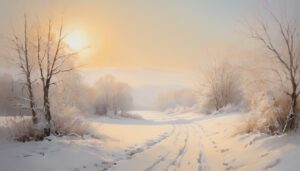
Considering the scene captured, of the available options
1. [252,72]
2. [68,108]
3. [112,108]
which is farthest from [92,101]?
[252,72]

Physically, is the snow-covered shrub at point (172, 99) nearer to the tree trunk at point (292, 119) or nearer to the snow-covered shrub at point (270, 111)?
the snow-covered shrub at point (270, 111)

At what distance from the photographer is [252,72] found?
1680 centimetres

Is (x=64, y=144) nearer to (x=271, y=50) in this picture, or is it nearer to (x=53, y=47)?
(x=53, y=47)

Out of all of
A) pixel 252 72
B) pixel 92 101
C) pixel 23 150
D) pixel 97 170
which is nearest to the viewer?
pixel 97 170

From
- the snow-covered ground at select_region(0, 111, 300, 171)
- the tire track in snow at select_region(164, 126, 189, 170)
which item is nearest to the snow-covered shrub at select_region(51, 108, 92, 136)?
the snow-covered ground at select_region(0, 111, 300, 171)

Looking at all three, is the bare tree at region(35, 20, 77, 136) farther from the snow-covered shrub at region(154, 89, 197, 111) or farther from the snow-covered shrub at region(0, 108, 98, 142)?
the snow-covered shrub at region(154, 89, 197, 111)

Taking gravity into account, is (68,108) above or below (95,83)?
below

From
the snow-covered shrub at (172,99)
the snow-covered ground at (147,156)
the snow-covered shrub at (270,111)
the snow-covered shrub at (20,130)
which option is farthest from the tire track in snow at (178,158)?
the snow-covered shrub at (172,99)

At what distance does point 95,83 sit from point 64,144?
183ft

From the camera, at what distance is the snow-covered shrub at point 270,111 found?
15.0m

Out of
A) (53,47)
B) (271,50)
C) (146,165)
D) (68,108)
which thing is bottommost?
(146,165)

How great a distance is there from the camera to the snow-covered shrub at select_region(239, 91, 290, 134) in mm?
15039

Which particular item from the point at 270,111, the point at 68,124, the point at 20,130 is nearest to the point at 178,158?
the point at 270,111

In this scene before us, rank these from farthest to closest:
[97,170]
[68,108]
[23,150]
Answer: [68,108], [23,150], [97,170]
